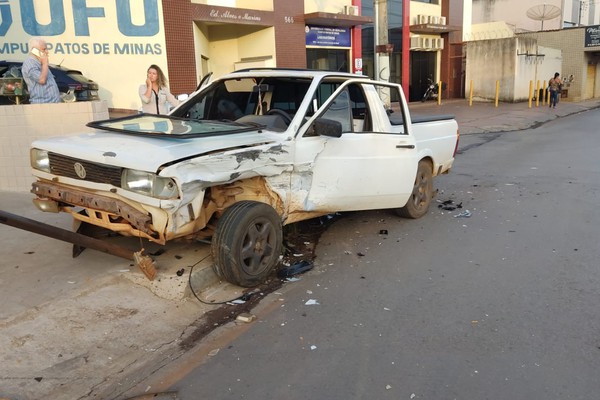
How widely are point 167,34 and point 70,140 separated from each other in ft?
40.0

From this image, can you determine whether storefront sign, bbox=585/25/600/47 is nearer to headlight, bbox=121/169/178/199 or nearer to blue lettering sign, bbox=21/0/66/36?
blue lettering sign, bbox=21/0/66/36

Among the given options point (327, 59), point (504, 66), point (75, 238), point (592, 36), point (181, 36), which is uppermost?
point (592, 36)

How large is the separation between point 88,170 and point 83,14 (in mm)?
12908

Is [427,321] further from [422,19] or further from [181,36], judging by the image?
[422,19]

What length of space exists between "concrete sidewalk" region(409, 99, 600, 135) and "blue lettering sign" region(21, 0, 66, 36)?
11.5m

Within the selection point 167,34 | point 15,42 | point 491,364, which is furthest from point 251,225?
point 15,42

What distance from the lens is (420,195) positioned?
23.0 feet

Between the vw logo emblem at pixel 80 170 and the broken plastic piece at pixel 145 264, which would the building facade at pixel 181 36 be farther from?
the broken plastic piece at pixel 145 264

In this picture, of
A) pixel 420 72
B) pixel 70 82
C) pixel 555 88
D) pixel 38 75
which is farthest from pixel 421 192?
pixel 420 72

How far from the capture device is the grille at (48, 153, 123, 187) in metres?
4.09

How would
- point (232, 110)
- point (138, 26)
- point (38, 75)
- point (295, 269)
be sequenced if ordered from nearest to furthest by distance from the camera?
point (295, 269) < point (232, 110) < point (38, 75) < point (138, 26)

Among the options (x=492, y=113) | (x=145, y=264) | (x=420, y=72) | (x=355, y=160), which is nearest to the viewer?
(x=145, y=264)

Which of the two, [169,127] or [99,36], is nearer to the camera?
[169,127]

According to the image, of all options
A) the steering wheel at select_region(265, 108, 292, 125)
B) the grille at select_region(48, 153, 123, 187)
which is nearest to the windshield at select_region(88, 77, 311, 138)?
the steering wheel at select_region(265, 108, 292, 125)
